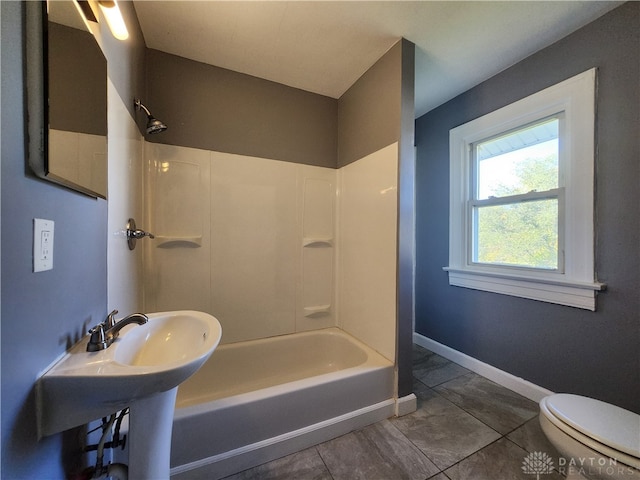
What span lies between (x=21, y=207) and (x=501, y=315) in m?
2.58

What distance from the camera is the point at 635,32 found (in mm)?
1273

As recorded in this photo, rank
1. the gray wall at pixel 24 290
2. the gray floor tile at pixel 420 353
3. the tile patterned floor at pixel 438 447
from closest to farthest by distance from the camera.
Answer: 1. the gray wall at pixel 24 290
2. the tile patterned floor at pixel 438 447
3. the gray floor tile at pixel 420 353

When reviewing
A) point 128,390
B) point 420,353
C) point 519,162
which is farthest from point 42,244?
point 420,353

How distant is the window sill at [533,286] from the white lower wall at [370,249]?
0.92 m

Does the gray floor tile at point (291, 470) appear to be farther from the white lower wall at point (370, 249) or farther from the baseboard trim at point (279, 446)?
the white lower wall at point (370, 249)

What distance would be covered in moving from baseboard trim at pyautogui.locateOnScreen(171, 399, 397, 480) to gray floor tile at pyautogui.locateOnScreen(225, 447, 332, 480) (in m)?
0.02

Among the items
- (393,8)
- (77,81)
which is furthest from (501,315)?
(77,81)

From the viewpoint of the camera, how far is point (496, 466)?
121 cm

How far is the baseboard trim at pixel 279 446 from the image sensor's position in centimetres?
114

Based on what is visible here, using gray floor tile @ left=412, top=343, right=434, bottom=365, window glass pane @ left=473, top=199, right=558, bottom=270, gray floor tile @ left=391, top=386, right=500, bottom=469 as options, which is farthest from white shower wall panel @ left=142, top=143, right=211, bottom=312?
window glass pane @ left=473, top=199, right=558, bottom=270

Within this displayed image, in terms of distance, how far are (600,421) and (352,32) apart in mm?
2320

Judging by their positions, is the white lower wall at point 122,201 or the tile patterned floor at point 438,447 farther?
the tile patterned floor at point 438,447

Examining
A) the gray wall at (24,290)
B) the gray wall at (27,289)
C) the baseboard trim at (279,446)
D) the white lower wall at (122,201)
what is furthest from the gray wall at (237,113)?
the baseboard trim at (279,446)

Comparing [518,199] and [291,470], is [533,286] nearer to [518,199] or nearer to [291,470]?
[518,199]
